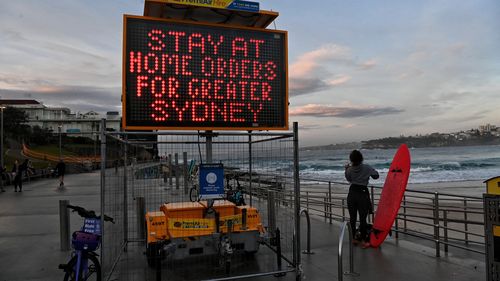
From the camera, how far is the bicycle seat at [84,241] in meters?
4.31

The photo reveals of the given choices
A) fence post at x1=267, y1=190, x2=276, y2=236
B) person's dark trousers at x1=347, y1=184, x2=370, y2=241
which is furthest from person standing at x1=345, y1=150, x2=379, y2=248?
fence post at x1=267, y1=190, x2=276, y2=236

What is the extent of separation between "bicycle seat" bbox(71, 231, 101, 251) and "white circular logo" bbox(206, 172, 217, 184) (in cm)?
155

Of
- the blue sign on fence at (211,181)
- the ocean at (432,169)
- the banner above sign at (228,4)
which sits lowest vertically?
the ocean at (432,169)

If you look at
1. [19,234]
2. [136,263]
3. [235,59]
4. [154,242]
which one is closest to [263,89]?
[235,59]

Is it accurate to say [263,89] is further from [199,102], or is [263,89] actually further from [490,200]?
[490,200]

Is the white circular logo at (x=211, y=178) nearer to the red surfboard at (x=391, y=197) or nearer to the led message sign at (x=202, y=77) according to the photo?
the led message sign at (x=202, y=77)

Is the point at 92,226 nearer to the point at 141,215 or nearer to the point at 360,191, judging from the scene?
the point at 141,215

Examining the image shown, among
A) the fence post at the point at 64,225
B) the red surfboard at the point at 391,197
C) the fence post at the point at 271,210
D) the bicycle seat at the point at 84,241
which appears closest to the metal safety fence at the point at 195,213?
the fence post at the point at 271,210

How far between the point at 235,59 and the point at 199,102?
77cm

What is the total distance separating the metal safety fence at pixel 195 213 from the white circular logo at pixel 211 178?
44 centimetres

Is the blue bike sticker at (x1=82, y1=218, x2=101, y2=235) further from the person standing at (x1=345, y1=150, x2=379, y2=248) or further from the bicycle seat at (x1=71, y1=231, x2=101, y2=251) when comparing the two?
the person standing at (x1=345, y1=150, x2=379, y2=248)

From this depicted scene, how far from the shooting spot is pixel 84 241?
4320mm

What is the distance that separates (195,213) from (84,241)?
171 centimetres

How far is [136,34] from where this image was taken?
15.2ft
